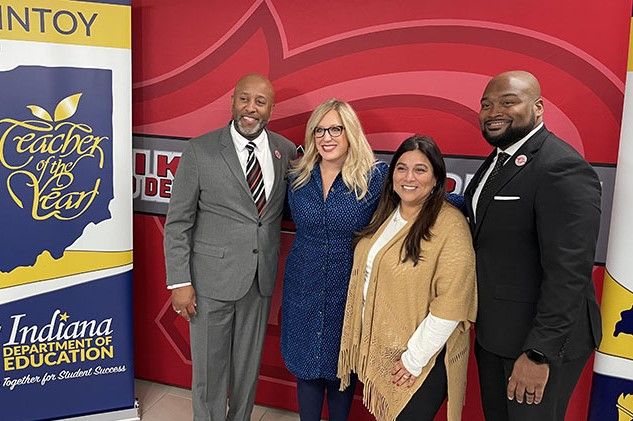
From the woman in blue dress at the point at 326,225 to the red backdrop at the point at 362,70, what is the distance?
0.52m

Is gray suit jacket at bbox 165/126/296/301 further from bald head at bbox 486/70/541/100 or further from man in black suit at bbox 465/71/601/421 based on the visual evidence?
bald head at bbox 486/70/541/100

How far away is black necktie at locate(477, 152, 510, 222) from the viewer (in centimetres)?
189

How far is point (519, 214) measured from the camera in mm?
1792

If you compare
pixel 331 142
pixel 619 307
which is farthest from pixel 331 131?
pixel 619 307

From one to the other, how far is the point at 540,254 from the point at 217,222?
1325 mm

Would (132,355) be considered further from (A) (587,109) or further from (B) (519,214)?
(A) (587,109)

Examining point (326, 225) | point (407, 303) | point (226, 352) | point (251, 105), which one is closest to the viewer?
point (407, 303)

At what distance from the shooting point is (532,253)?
70.9 inches

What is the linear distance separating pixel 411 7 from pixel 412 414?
5.86ft

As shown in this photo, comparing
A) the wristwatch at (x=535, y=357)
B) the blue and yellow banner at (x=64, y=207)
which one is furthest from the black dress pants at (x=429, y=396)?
the blue and yellow banner at (x=64, y=207)

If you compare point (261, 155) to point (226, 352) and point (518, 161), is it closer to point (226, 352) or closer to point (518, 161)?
point (226, 352)

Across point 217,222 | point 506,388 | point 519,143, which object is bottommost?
point 506,388

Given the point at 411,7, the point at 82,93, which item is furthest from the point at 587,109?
the point at 82,93

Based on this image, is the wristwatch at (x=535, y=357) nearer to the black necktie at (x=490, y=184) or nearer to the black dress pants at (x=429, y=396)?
the black dress pants at (x=429, y=396)
